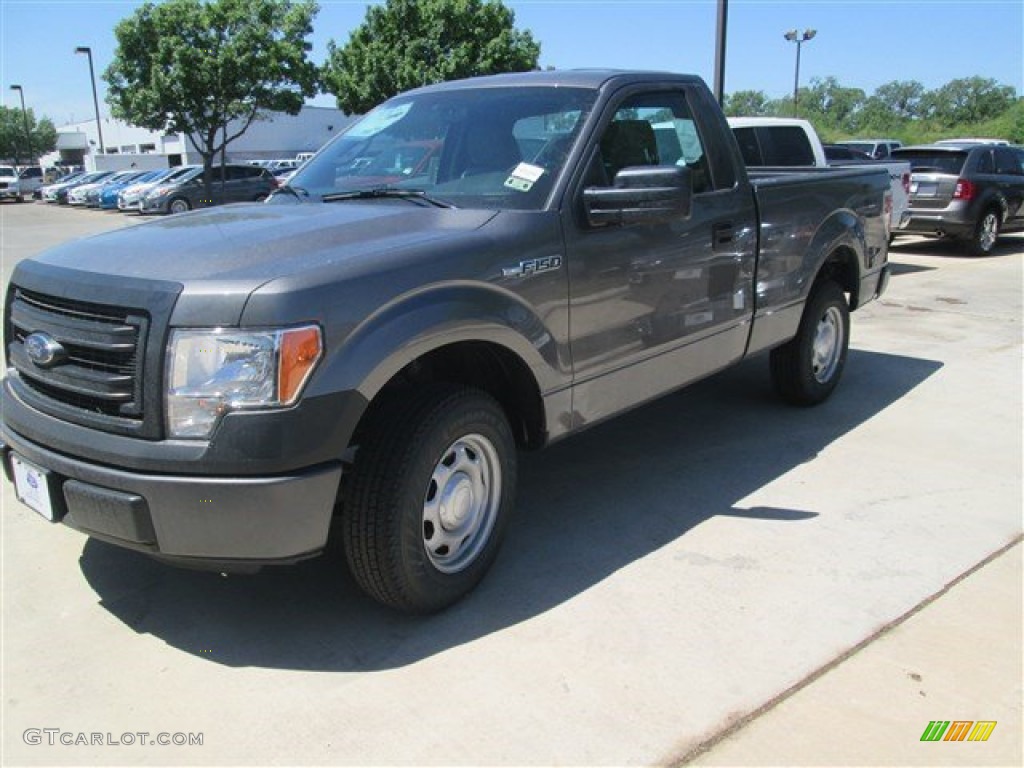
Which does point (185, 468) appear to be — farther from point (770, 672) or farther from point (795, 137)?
point (795, 137)

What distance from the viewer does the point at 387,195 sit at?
3625 millimetres

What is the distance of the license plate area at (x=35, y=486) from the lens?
2.79 meters

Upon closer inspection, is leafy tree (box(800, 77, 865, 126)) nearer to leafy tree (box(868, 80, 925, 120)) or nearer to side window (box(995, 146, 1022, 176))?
leafy tree (box(868, 80, 925, 120))

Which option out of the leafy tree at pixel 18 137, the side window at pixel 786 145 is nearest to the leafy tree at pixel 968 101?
the side window at pixel 786 145

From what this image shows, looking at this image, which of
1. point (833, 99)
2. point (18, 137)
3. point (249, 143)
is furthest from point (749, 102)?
point (18, 137)

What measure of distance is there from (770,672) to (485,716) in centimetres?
96

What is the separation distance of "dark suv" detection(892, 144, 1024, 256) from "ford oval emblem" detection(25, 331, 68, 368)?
12.7 meters

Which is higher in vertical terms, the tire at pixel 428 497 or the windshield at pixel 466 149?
the windshield at pixel 466 149

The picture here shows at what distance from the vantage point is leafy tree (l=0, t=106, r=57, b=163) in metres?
93.7

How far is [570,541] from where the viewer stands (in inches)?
149

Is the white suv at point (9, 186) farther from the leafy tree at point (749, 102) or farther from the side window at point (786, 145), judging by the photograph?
the leafy tree at point (749, 102)

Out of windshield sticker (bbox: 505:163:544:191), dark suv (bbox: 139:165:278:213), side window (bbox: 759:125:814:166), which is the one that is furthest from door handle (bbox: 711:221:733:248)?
dark suv (bbox: 139:165:278:213)

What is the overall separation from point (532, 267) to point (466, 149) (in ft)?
2.72

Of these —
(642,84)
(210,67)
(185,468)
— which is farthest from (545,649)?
(210,67)
